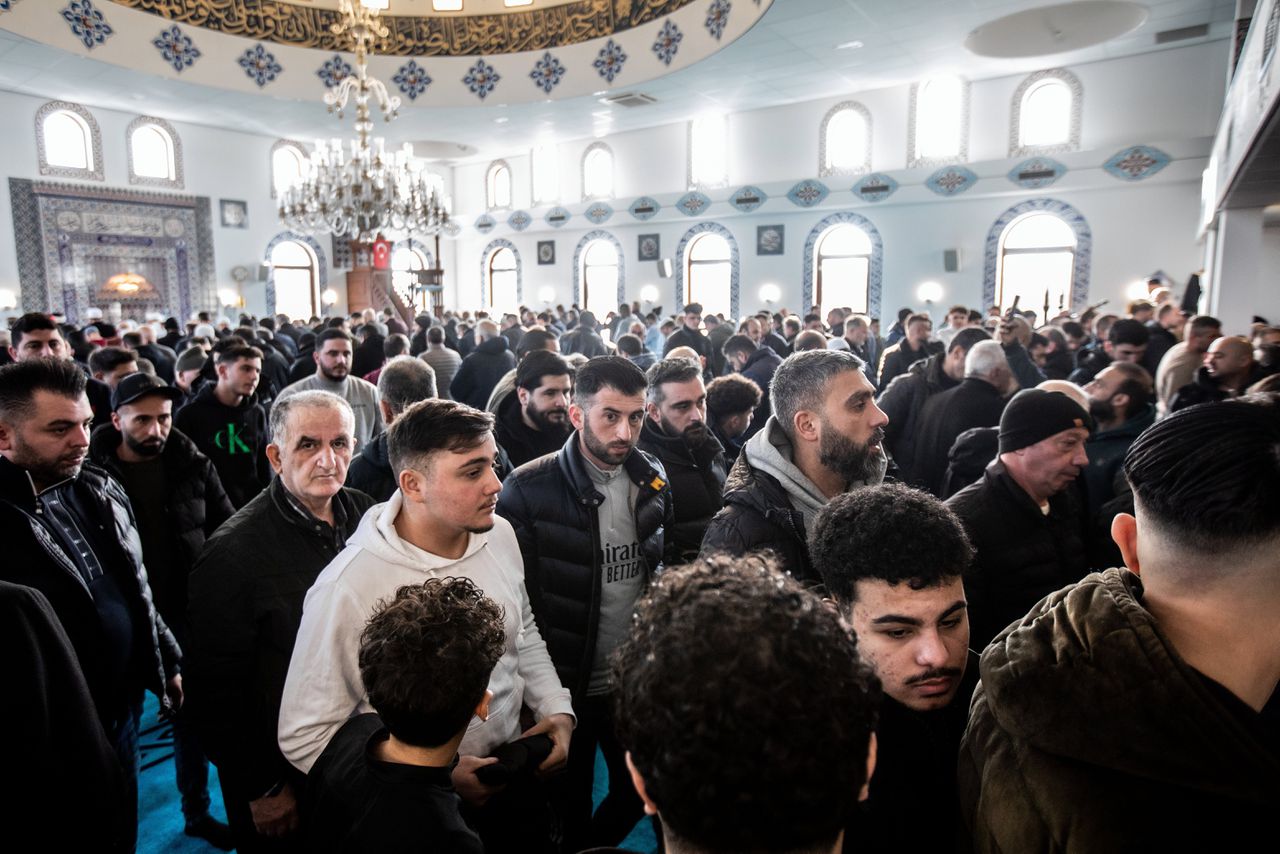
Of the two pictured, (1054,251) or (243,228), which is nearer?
(1054,251)

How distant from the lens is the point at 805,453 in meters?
2.24

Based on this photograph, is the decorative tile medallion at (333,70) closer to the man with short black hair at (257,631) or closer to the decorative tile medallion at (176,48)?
the decorative tile medallion at (176,48)

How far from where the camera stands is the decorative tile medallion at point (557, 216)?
61.1ft

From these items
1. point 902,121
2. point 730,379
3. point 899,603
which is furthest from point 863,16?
point 899,603

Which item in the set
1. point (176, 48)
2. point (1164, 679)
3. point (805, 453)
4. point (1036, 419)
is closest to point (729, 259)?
point (176, 48)

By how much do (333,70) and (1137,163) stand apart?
13820 millimetres

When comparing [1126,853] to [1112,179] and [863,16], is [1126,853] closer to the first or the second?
[863,16]

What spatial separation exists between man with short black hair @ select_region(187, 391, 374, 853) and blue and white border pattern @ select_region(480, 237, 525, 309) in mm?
18471

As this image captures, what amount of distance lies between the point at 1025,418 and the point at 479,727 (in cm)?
184

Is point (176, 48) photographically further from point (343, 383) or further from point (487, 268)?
point (343, 383)

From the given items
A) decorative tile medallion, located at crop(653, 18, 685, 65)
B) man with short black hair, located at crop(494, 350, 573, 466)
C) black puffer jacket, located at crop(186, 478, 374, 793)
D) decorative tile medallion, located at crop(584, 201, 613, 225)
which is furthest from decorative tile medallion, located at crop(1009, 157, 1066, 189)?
black puffer jacket, located at crop(186, 478, 374, 793)

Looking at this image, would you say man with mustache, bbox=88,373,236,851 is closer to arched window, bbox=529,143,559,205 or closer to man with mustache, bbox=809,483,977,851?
man with mustache, bbox=809,483,977,851

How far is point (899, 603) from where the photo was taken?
1.41m

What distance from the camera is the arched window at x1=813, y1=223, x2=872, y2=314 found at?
15.2m
